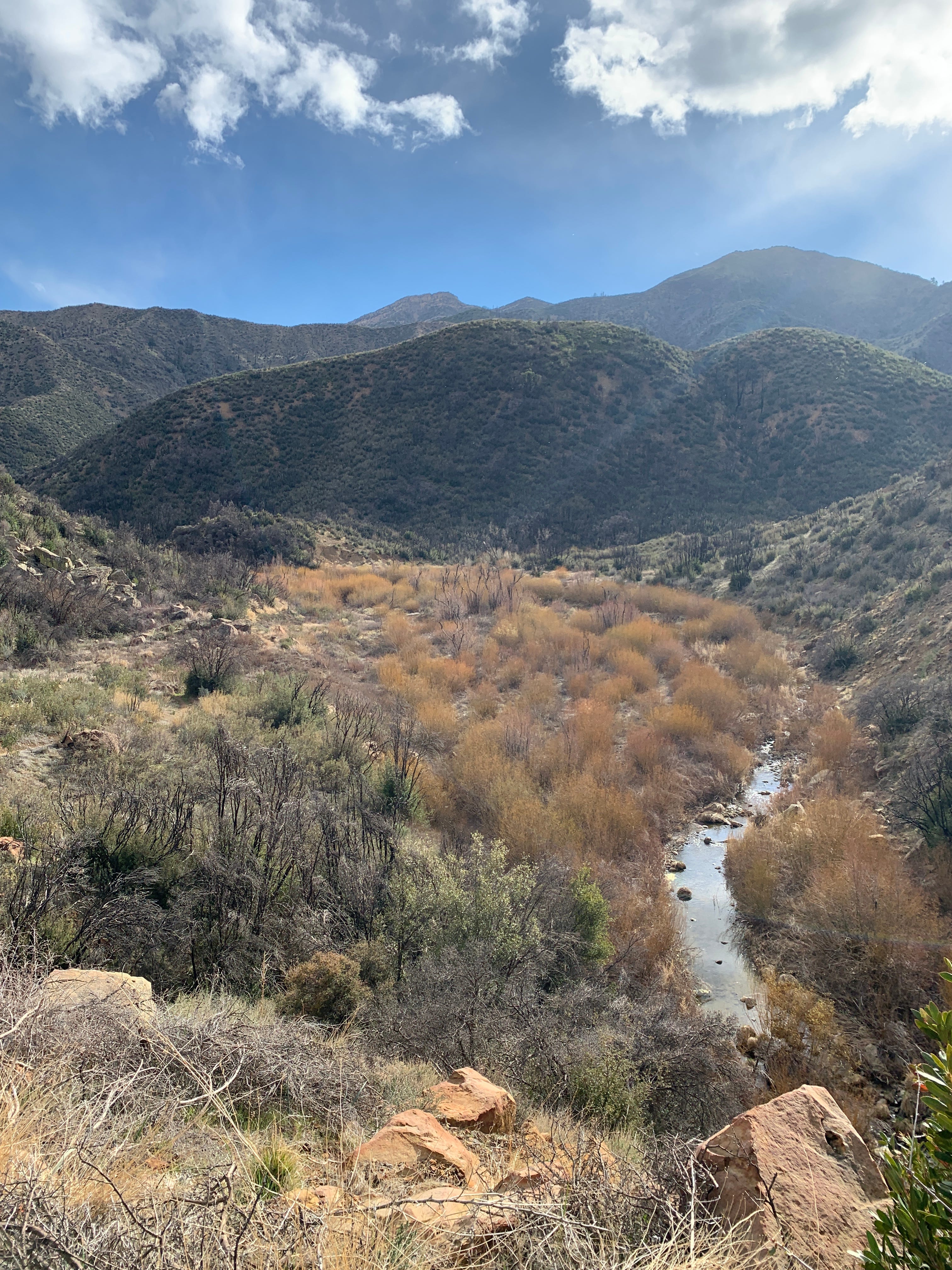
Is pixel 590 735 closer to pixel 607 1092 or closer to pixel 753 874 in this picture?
pixel 753 874

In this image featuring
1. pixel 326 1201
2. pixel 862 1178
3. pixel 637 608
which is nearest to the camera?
pixel 326 1201

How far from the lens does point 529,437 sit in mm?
40719

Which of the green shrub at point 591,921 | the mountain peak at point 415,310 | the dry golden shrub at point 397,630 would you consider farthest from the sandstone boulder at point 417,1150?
the mountain peak at point 415,310

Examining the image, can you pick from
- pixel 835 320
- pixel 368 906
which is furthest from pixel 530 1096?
pixel 835 320

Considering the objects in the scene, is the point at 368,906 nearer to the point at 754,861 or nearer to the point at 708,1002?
the point at 708,1002

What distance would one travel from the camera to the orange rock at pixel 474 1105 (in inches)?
114

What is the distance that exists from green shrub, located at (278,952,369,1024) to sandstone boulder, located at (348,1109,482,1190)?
5.96 feet

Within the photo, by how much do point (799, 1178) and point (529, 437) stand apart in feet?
135

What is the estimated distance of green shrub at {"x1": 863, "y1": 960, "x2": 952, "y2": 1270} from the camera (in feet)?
4.65

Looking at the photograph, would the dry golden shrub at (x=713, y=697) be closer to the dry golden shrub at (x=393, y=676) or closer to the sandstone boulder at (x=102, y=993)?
the dry golden shrub at (x=393, y=676)

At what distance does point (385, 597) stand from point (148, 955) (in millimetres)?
15259

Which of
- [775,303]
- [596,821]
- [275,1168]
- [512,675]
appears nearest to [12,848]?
[275,1168]

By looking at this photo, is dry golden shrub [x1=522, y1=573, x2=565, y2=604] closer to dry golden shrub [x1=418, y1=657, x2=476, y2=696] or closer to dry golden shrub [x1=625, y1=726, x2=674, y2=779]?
dry golden shrub [x1=418, y1=657, x2=476, y2=696]

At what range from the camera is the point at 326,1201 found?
2066mm
